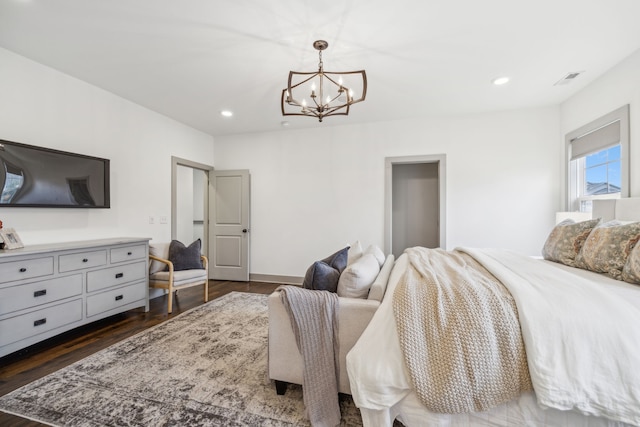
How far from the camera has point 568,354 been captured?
3.76 feet

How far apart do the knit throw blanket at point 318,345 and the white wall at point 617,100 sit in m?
3.22

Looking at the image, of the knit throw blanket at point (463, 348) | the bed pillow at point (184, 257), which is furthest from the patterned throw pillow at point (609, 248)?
the bed pillow at point (184, 257)

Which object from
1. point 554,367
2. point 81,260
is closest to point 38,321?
point 81,260

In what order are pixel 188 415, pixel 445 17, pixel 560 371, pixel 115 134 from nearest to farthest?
pixel 560 371
pixel 188 415
pixel 445 17
pixel 115 134

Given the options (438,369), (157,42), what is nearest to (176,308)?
(157,42)

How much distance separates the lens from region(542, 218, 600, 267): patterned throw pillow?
219cm

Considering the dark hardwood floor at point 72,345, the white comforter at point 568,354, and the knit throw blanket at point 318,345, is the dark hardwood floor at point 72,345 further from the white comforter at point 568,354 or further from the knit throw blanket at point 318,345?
the white comforter at point 568,354

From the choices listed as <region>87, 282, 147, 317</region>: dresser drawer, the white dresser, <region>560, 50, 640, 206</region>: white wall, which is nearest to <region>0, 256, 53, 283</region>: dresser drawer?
the white dresser

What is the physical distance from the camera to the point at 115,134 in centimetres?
345

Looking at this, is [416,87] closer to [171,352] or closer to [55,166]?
[171,352]

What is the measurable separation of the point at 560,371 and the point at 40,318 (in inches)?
144

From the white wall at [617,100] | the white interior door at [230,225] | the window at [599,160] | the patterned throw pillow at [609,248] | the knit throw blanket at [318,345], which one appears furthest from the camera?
the white interior door at [230,225]

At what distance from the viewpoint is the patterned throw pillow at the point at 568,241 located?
7.19ft

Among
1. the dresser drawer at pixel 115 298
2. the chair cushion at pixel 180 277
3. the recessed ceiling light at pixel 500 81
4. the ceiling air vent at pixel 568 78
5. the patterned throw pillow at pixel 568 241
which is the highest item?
the ceiling air vent at pixel 568 78
